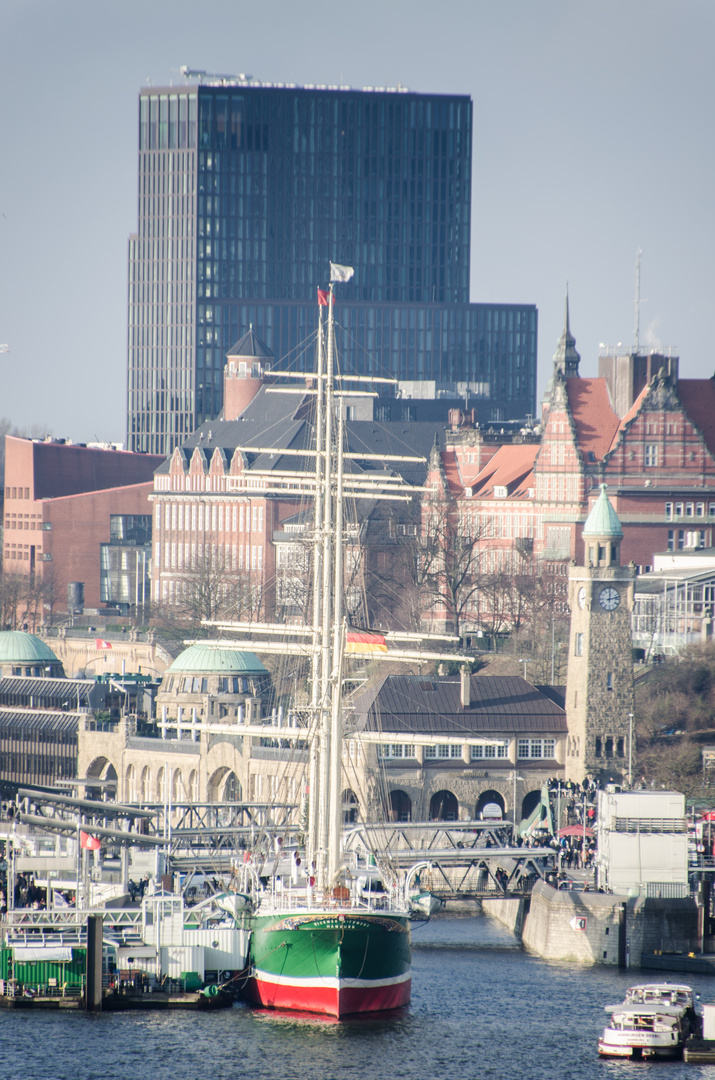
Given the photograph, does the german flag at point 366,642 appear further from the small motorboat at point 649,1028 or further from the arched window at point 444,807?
the small motorboat at point 649,1028

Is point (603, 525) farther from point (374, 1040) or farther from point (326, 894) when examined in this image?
point (374, 1040)

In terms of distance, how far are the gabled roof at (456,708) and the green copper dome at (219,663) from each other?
2239cm

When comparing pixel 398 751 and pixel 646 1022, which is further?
pixel 398 751

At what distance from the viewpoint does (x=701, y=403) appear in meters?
182

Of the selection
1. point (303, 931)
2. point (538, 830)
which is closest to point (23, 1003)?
point (303, 931)

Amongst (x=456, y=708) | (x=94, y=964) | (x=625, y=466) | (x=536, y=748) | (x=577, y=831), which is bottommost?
(x=94, y=964)

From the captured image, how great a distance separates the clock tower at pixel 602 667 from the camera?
427 ft

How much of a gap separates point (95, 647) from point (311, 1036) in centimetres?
11680

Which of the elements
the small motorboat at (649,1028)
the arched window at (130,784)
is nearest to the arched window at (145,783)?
the arched window at (130,784)

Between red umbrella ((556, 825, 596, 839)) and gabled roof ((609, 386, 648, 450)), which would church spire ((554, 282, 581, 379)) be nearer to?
gabled roof ((609, 386, 648, 450))

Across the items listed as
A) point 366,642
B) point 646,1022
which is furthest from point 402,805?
point 646,1022

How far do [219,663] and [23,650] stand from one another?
2685 centimetres

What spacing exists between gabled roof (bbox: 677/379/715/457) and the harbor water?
93.8 meters

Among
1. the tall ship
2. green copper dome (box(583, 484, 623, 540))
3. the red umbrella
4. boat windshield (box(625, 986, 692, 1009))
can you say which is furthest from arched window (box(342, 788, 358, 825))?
boat windshield (box(625, 986, 692, 1009))
